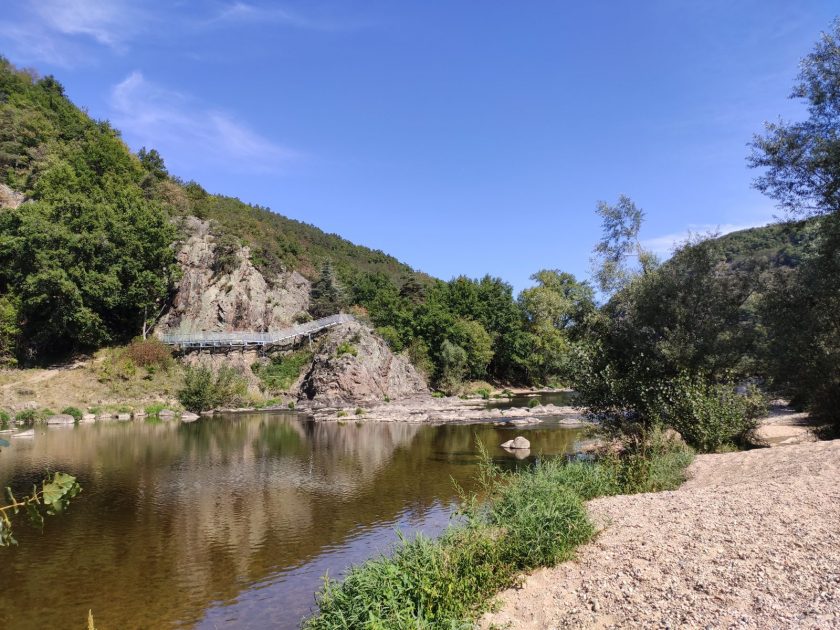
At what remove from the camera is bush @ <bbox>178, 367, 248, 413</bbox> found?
48.2 meters

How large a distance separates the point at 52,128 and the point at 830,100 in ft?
270

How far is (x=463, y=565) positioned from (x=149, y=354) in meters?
51.3

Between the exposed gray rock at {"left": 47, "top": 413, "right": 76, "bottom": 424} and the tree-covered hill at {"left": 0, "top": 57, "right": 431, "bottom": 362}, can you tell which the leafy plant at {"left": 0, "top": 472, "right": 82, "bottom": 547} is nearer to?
the exposed gray rock at {"left": 47, "top": 413, "right": 76, "bottom": 424}

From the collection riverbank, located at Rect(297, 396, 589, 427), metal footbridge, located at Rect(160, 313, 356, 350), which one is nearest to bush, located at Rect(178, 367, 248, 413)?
metal footbridge, located at Rect(160, 313, 356, 350)

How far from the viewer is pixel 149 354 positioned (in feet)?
171

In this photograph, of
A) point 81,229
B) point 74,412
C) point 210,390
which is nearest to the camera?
point 74,412

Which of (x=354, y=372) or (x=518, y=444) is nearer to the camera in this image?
(x=518, y=444)

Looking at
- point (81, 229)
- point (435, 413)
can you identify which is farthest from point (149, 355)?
point (435, 413)

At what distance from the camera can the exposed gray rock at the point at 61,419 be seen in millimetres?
39497

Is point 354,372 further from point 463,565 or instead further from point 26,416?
point 463,565

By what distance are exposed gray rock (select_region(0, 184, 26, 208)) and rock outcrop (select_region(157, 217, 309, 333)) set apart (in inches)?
674

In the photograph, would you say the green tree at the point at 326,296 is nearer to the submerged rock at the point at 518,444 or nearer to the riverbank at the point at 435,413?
the riverbank at the point at 435,413

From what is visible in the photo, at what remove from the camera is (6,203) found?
58.5 metres

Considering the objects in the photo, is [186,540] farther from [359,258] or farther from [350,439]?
[359,258]
